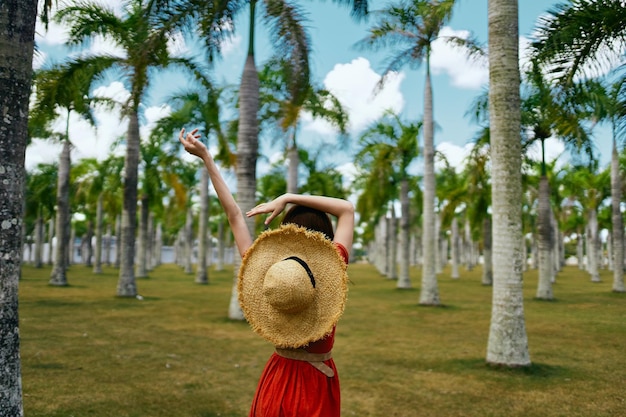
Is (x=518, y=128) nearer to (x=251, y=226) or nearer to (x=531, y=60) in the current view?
(x=531, y=60)

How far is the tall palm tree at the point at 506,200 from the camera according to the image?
816 centimetres

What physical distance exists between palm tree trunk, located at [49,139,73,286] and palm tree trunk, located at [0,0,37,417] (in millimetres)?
19573

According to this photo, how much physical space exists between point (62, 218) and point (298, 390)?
22304mm

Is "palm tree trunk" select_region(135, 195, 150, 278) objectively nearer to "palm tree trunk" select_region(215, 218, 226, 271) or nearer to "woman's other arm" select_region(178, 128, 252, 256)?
"palm tree trunk" select_region(215, 218, 226, 271)

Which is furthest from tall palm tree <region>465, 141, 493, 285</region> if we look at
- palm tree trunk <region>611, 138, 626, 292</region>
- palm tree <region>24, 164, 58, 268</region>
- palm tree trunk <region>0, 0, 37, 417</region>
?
palm tree <region>24, 164, 58, 268</region>

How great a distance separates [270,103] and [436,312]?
1012 cm

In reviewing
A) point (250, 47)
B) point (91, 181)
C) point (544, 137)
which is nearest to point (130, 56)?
point (250, 47)

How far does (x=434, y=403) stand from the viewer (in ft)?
21.5

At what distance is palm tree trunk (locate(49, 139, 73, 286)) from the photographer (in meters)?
22.1

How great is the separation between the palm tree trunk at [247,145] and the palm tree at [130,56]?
7.19 ft

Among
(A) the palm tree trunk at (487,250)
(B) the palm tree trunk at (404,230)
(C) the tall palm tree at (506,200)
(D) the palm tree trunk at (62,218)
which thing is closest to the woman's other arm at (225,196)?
(C) the tall palm tree at (506,200)

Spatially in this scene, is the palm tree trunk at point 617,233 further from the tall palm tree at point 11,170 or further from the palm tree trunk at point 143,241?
the palm tree trunk at point 143,241

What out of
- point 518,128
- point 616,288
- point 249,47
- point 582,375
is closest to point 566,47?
point 518,128

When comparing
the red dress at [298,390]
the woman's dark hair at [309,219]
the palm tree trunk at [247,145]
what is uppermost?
the palm tree trunk at [247,145]
